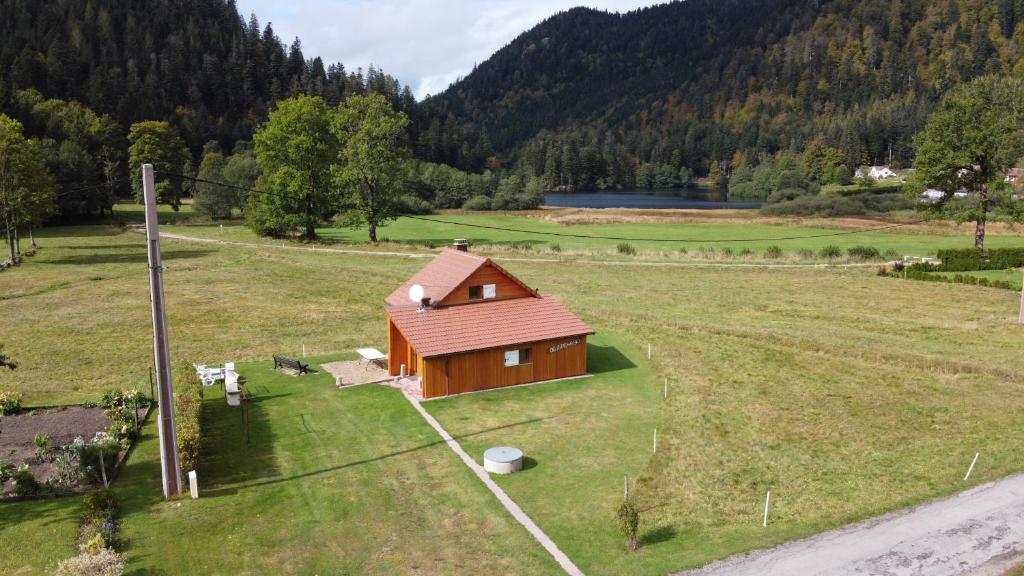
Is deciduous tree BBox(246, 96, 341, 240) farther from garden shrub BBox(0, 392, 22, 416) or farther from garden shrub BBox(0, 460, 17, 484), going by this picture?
garden shrub BBox(0, 460, 17, 484)

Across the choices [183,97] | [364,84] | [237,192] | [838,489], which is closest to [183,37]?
[183,97]

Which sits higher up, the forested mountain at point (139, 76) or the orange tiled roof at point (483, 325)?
the forested mountain at point (139, 76)

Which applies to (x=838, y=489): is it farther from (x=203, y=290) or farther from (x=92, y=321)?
(x=203, y=290)

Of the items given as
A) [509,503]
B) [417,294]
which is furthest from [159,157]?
[509,503]

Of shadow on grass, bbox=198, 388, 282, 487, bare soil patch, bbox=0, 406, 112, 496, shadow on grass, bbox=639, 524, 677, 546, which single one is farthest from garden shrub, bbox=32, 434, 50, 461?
shadow on grass, bbox=639, 524, 677, 546

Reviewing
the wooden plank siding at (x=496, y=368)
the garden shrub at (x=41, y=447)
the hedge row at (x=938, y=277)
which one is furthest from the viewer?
the hedge row at (x=938, y=277)

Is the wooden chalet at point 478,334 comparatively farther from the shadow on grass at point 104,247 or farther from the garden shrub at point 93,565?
the shadow on grass at point 104,247

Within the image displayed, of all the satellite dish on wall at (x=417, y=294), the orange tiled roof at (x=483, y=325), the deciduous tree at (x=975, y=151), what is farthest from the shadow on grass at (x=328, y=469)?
the deciduous tree at (x=975, y=151)
